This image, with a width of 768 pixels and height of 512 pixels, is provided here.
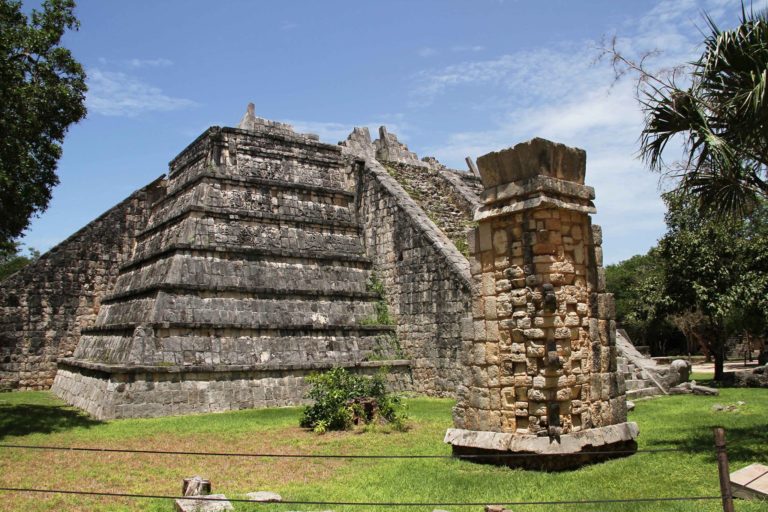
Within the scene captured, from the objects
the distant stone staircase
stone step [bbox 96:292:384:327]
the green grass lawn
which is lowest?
the green grass lawn

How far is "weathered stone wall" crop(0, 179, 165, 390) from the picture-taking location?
1666 cm

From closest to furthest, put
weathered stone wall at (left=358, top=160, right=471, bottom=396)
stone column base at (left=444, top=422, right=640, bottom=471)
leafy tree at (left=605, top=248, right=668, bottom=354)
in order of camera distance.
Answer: stone column base at (left=444, top=422, right=640, bottom=471) → weathered stone wall at (left=358, top=160, right=471, bottom=396) → leafy tree at (left=605, top=248, right=668, bottom=354)

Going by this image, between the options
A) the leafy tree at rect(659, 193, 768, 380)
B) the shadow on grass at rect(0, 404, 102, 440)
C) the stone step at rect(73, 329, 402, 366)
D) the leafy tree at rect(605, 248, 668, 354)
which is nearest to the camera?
the shadow on grass at rect(0, 404, 102, 440)

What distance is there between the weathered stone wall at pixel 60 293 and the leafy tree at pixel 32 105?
5023 millimetres

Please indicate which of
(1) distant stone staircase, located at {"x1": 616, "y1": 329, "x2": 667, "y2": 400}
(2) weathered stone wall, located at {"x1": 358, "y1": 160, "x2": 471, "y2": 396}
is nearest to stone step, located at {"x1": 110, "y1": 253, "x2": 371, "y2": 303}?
(2) weathered stone wall, located at {"x1": 358, "y1": 160, "x2": 471, "y2": 396}

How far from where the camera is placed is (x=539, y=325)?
7.36 m

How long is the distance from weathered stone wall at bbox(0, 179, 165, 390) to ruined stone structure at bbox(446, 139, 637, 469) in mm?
13510

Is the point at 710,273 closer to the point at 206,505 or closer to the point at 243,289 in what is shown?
the point at 243,289

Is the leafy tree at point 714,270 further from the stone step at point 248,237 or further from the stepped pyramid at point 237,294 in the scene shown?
the stone step at point 248,237

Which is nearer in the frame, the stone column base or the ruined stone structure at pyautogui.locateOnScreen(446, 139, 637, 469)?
the stone column base

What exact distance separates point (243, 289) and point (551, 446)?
870 centimetres

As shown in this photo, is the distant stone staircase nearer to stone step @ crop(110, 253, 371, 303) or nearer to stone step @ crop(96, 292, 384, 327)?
stone step @ crop(96, 292, 384, 327)

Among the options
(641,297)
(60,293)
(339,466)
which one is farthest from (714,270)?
(60,293)

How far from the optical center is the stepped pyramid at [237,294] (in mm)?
12656
